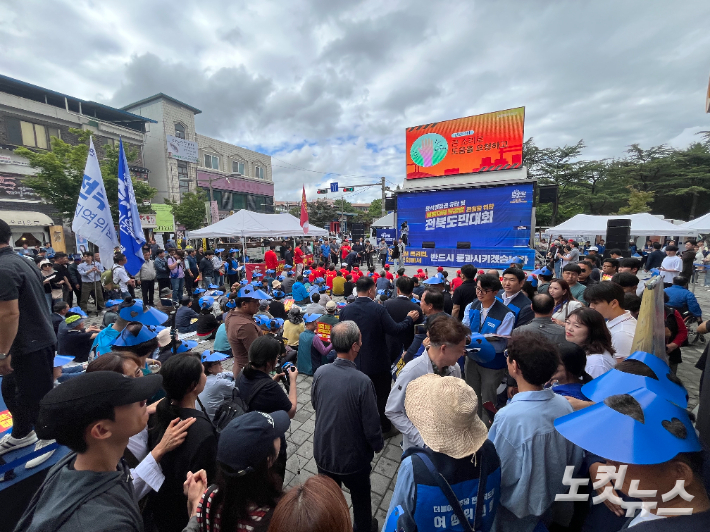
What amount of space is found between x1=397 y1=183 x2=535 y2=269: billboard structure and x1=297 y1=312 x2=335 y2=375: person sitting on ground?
1120 centimetres

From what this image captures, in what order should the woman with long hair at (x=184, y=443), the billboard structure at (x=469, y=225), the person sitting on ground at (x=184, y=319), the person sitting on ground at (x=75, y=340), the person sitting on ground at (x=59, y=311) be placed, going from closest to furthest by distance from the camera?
the woman with long hair at (x=184, y=443) < the person sitting on ground at (x=75, y=340) < the person sitting on ground at (x=59, y=311) < the person sitting on ground at (x=184, y=319) < the billboard structure at (x=469, y=225)

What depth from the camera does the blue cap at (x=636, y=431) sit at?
94 cm

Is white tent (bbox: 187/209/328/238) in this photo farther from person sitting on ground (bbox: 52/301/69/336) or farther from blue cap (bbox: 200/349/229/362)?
Result: blue cap (bbox: 200/349/229/362)

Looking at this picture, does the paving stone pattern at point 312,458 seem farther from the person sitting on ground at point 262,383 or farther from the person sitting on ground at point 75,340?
the person sitting on ground at point 75,340

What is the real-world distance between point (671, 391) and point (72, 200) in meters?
21.7

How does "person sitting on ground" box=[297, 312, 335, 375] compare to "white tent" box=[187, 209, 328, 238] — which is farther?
"white tent" box=[187, 209, 328, 238]

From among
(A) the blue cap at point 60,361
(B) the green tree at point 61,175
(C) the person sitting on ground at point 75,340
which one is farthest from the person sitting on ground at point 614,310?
(B) the green tree at point 61,175

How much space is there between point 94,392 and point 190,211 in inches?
1209

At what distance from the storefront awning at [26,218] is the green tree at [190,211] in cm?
841

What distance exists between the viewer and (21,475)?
2461 millimetres

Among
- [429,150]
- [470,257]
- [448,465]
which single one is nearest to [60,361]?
[448,465]

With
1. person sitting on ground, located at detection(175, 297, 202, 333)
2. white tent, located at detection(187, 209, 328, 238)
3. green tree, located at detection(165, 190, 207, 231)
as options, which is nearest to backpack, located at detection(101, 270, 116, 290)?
person sitting on ground, located at detection(175, 297, 202, 333)

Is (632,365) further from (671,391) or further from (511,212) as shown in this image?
(511,212)

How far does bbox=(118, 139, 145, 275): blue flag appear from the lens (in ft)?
19.8
